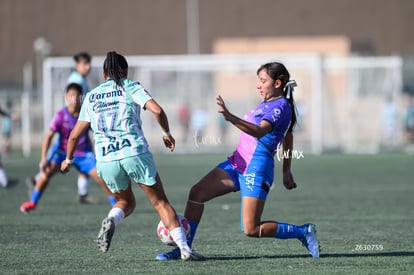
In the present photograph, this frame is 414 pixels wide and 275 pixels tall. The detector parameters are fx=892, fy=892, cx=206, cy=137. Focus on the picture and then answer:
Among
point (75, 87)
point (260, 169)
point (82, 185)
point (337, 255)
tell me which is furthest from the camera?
point (82, 185)

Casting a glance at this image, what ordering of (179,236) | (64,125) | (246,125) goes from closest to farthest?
(246,125) → (179,236) → (64,125)

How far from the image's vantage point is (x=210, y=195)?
853 cm

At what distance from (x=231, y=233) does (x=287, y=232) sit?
2.45 metres

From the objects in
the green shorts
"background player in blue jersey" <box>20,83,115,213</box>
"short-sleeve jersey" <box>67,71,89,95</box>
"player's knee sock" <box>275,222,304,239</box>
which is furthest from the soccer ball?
"short-sleeve jersey" <box>67,71,89,95</box>

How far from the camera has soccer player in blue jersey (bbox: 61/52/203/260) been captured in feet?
26.3

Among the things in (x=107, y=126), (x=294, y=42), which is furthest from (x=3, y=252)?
(x=294, y=42)

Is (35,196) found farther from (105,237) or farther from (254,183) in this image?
(254,183)

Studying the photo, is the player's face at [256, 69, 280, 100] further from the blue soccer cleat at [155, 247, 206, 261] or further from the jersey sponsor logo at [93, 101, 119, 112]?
the blue soccer cleat at [155, 247, 206, 261]

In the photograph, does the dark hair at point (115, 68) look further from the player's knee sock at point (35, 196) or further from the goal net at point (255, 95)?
the goal net at point (255, 95)

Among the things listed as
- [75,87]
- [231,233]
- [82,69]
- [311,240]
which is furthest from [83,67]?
[311,240]

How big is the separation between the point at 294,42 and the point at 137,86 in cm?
3423

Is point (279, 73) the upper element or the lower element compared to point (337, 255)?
upper

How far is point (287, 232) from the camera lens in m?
8.53

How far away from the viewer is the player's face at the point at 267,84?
8.45 m
